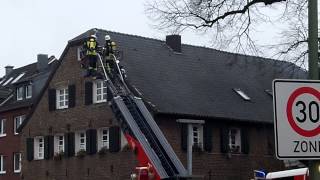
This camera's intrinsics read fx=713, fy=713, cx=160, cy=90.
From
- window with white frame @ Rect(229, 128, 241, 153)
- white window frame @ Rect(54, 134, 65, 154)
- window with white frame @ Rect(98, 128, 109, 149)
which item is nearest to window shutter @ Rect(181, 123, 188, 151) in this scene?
window with white frame @ Rect(229, 128, 241, 153)

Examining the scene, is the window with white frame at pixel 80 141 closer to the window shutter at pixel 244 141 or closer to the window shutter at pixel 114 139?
the window shutter at pixel 114 139

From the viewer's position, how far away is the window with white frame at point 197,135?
117 ft

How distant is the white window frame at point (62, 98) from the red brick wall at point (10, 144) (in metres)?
11.1

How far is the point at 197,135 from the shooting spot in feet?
118

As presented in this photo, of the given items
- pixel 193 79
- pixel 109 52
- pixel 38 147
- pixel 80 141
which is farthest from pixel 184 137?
pixel 38 147

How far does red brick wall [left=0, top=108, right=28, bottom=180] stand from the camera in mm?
51000

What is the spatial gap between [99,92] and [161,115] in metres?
5.30

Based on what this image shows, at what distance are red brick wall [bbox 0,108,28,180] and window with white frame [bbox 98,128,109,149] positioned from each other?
14.8m

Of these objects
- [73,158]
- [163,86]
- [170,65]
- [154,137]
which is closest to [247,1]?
[154,137]

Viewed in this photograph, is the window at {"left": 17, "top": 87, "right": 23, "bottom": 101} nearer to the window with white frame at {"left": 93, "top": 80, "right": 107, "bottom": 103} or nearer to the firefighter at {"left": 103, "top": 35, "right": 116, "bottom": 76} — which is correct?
the window with white frame at {"left": 93, "top": 80, "right": 107, "bottom": 103}

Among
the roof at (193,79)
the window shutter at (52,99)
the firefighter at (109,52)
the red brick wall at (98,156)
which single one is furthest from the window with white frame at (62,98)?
the firefighter at (109,52)

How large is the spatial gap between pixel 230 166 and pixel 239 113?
9.32 ft

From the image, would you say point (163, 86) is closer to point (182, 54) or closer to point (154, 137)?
point (182, 54)

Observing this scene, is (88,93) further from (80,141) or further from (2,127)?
(2,127)
